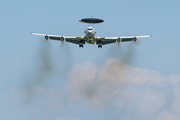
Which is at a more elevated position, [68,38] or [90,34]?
[90,34]

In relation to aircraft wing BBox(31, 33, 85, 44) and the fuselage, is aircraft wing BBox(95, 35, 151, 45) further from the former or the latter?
aircraft wing BBox(31, 33, 85, 44)

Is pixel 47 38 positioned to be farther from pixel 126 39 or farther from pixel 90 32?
pixel 126 39

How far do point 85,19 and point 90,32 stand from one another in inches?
343

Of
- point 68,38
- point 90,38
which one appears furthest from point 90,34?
point 68,38

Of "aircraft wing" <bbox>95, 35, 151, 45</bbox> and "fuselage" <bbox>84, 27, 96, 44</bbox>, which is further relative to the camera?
"aircraft wing" <bbox>95, 35, 151, 45</bbox>

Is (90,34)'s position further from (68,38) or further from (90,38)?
(68,38)

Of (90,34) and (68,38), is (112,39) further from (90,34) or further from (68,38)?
(68,38)

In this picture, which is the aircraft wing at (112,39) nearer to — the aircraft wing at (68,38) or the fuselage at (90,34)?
the fuselage at (90,34)

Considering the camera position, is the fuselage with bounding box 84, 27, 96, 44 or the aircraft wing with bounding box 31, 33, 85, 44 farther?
the aircraft wing with bounding box 31, 33, 85, 44

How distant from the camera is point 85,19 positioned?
191625 millimetres

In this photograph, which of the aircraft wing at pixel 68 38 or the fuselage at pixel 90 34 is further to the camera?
the aircraft wing at pixel 68 38

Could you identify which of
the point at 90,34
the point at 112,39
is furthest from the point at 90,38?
the point at 112,39

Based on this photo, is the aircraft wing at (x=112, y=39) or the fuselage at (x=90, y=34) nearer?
the fuselage at (x=90, y=34)

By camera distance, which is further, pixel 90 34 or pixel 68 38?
pixel 68 38
